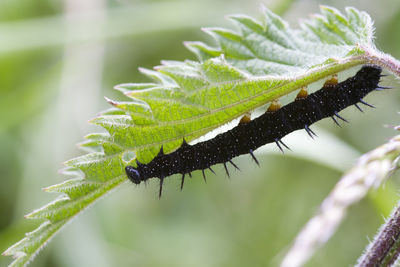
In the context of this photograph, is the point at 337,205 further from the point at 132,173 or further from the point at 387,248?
the point at 132,173

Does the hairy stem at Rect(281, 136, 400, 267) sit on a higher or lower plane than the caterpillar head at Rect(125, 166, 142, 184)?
higher

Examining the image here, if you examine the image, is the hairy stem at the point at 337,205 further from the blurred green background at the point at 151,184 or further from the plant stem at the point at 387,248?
the blurred green background at the point at 151,184

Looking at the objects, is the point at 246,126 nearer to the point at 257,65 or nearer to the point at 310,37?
the point at 257,65

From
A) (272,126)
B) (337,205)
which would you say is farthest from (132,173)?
(337,205)

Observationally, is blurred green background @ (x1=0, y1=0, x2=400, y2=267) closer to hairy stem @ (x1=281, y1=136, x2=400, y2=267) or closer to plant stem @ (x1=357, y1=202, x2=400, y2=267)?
plant stem @ (x1=357, y1=202, x2=400, y2=267)

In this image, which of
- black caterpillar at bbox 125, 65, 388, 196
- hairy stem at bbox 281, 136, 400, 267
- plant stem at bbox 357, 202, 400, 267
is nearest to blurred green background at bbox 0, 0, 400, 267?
black caterpillar at bbox 125, 65, 388, 196

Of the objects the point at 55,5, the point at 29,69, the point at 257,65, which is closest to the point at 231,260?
the point at 257,65

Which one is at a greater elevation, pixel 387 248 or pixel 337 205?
pixel 337 205
